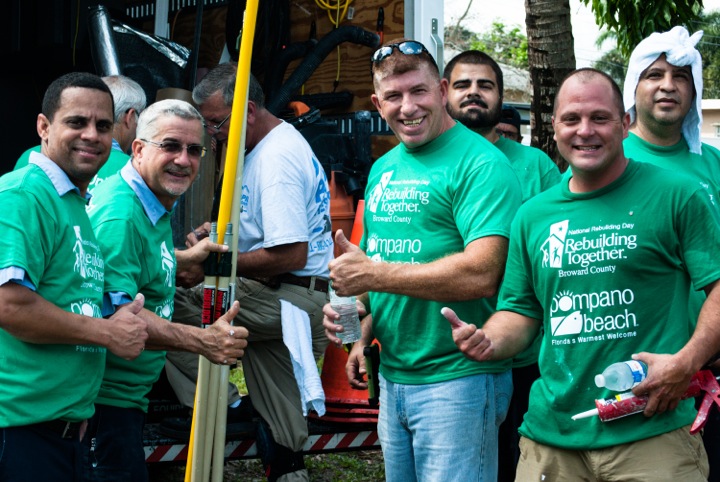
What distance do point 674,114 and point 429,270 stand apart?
1356mm

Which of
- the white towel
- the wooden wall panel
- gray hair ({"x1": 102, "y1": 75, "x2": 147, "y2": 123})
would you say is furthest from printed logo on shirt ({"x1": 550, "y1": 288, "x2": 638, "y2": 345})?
the wooden wall panel

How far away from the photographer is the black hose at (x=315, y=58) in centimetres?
597

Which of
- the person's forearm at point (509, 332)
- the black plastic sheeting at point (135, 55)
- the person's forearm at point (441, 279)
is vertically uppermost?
the black plastic sheeting at point (135, 55)

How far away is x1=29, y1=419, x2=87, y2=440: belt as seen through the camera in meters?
3.25

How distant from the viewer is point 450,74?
17.1 ft

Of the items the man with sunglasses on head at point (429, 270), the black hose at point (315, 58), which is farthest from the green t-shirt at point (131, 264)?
the black hose at point (315, 58)

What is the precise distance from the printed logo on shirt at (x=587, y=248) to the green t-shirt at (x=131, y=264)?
1.52m

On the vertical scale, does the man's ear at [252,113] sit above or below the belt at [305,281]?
above

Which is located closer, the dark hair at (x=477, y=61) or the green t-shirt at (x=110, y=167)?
the green t-shirt at (x=110, y=167)

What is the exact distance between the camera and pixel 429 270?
3.53 metres

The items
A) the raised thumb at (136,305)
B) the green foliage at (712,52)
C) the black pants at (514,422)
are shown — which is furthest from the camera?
the green foliage at (712,52)

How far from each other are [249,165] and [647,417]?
8.62ft

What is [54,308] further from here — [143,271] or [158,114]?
[158,114]

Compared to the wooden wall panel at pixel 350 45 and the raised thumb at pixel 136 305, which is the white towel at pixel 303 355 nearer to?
the raised thumb at pixel 136 305
